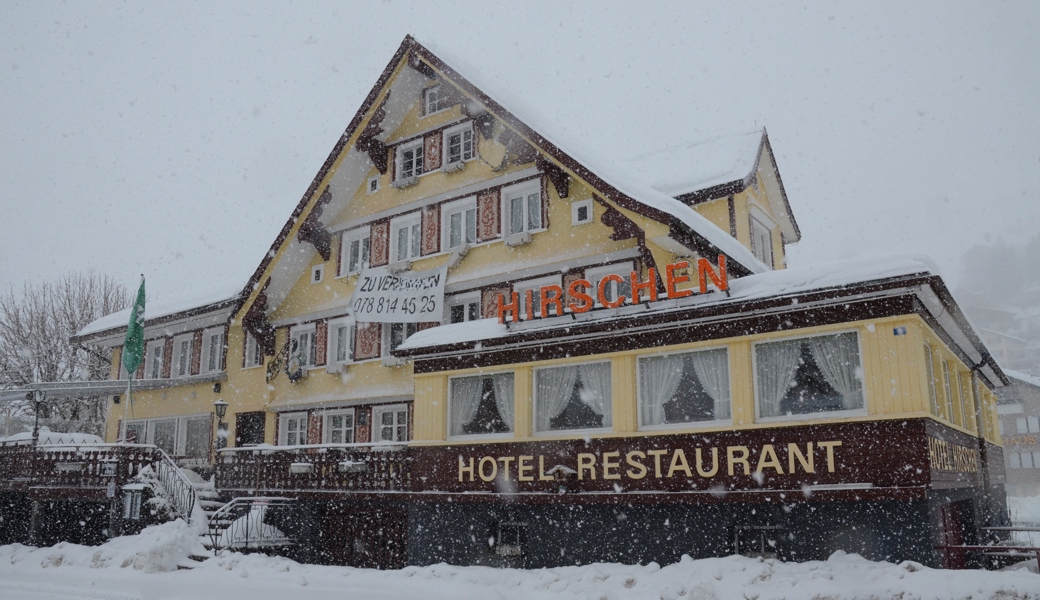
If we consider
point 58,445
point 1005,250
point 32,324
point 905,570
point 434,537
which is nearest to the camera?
point 905,570

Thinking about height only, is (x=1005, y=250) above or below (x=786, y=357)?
above

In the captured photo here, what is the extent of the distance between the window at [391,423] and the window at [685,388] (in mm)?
9124

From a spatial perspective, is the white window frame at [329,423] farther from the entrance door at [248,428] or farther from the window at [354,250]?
the window at [354,250]

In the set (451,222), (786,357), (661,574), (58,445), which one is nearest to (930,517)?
(786,357)

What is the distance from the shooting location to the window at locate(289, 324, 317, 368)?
25656 millimetres

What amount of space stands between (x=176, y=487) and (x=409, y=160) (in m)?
10.8

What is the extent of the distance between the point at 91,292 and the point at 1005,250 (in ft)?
546

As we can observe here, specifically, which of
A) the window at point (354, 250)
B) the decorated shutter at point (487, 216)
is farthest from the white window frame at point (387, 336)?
the decorated shutter at point (487, 216)

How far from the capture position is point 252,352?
27266 mm

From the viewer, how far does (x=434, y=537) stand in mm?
17328

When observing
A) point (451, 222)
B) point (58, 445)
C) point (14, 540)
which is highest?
point (451, 222)

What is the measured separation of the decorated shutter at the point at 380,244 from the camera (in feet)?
80.1

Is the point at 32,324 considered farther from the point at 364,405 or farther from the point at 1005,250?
the point at 1005,250

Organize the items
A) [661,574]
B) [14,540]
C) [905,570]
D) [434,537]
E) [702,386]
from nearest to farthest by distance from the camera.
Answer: [905,570]
[661,574]
[702,386]
[434,537]
[14,540]
